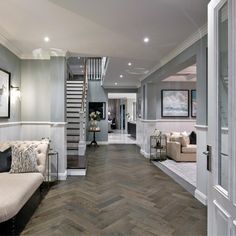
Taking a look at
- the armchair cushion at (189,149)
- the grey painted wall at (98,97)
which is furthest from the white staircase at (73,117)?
the armchair cushion at (189,149)

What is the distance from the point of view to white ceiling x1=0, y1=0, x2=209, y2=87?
2.76 meters

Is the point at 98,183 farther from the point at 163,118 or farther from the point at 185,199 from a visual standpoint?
the point at 163,118

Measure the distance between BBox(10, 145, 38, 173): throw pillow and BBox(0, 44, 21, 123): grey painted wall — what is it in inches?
35.0

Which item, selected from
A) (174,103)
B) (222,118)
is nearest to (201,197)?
(222,118)

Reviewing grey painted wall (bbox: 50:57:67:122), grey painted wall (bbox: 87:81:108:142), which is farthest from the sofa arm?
grey painted wall (bbox: 87:81:108:142)

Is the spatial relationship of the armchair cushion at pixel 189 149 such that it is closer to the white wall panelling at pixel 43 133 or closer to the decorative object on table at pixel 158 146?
the decorative object on table at pixel 158 146

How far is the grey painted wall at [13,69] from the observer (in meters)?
4.03

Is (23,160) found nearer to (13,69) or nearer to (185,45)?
(13,69)

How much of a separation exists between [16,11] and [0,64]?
4.26ft

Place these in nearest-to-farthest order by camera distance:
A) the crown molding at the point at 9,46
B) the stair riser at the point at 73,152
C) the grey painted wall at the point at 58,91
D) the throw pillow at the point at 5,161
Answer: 1. the throw pillow at the point at 5,161
2. the crown molding at the point at 9,46
3. the grey painted wall at the point at 58,91
4. the stair riser at the point at 73,152

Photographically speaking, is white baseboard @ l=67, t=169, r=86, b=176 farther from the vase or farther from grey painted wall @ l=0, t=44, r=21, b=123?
the vase

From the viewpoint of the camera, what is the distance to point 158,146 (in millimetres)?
6715

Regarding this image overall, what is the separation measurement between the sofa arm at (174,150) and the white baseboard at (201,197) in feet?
8.51

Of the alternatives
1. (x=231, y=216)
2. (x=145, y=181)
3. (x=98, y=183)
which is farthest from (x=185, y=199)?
(x=231, y=216)
